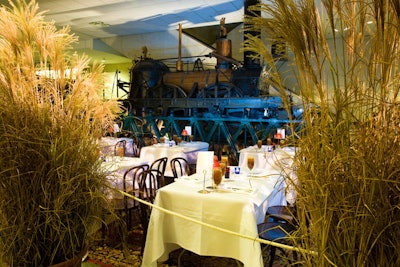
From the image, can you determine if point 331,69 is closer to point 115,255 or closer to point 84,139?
point 84,139

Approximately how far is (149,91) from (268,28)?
336 inches

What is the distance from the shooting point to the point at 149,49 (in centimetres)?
1180

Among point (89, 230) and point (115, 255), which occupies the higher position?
point (89, 230)

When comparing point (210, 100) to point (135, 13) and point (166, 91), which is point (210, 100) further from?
point (135, 13)

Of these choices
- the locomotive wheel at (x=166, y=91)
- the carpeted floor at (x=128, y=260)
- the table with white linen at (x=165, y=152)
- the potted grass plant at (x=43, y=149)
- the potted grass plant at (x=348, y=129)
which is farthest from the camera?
the locomotive wheel at (x=166, y=91)

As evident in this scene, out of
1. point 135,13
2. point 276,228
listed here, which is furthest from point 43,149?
point 135,13

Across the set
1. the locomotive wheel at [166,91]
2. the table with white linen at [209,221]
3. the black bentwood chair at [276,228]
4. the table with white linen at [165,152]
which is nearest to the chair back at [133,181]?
the table with white linen at [209,221]

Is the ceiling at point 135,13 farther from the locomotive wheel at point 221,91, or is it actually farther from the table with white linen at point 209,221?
the table with white linen at point 209,221

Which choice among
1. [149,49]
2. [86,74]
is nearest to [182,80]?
[149,49]

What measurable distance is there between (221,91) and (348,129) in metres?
7.42

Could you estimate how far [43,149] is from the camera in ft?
4.68

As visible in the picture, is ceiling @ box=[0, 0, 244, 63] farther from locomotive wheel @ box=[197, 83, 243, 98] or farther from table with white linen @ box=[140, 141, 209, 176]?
table with white linen @ box=[140, 141, 209, 176]

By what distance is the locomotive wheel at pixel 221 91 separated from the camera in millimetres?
8086

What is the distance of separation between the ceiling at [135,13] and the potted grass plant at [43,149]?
674cm
